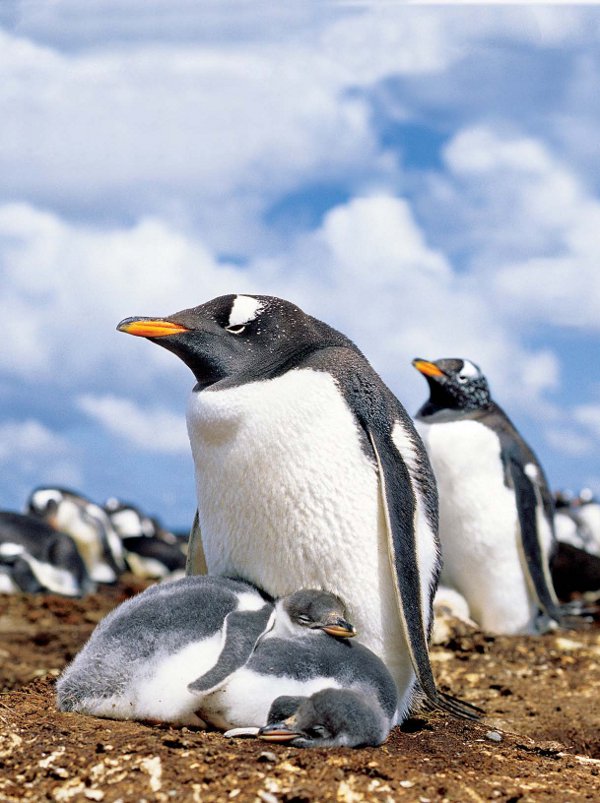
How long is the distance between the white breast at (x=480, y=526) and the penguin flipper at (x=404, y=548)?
151 inches

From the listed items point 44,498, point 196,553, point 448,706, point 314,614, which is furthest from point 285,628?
point 44,498

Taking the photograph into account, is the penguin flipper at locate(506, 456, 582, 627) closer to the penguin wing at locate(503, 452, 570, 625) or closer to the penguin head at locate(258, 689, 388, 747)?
the penguin wing at locate(503, 452, 570, 625)

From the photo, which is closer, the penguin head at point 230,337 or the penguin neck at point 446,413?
the penguin head at point 230,337

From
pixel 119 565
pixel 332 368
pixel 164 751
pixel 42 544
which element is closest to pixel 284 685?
pixel 164 751

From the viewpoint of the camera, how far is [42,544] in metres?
13.4

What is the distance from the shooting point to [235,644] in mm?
3494

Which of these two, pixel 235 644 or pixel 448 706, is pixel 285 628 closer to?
pixel 235 644

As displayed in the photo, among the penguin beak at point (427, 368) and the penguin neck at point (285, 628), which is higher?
the penguin beak at point (427, 368)

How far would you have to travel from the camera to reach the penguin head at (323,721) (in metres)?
3.36

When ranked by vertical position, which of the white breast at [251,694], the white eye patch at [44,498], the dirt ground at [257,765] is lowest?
the dirt ground at [257,765]

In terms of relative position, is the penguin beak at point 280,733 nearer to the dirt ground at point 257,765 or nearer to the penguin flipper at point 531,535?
the dirt ground at point 257,765

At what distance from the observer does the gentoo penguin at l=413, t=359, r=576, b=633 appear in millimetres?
7836

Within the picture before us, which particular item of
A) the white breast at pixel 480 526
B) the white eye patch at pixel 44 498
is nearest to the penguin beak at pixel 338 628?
the white breast at pixel 480 526

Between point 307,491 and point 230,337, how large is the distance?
65 centimetres
